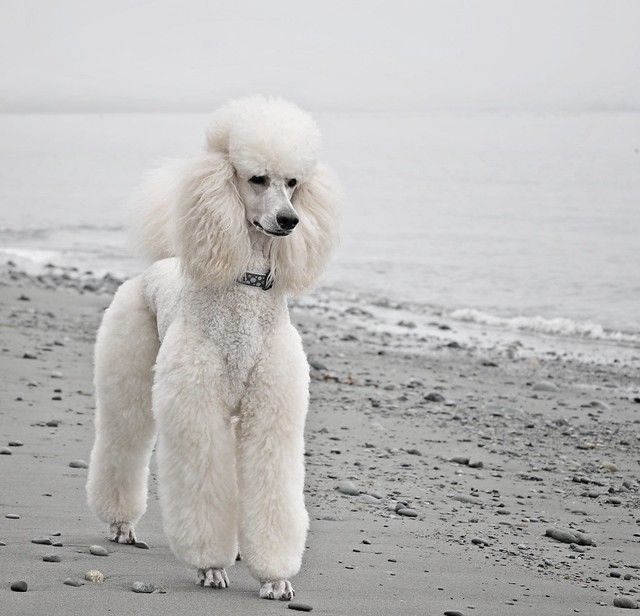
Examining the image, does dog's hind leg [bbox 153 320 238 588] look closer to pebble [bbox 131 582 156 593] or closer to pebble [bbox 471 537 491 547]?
pebble [bbox 131 582 156 593]

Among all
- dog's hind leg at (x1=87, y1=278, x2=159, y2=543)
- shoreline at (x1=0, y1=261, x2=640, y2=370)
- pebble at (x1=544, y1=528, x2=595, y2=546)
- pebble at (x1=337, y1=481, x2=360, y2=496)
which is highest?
dog's hind leg at (x1=87, y1=278, x2=159, y2=543)

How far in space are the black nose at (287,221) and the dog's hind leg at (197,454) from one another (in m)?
0.54

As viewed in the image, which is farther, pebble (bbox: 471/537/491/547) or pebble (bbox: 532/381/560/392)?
pebble (bbox: 532/381/560/392)

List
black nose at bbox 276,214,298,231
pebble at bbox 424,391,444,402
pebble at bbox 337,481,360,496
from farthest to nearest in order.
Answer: pebble at bbox 424,391,444,402
pebble at bbox 337,481,360,496
black nose at bbox 276,214,298,231

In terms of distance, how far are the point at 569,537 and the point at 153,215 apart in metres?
2.59

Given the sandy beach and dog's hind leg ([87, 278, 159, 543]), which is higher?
dog's hind leg ([87, 278, 159, 543])

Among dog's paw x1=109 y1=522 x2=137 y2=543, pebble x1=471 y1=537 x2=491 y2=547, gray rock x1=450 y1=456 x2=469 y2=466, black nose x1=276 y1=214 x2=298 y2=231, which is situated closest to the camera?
black nose x1=276 y1=214 x2=298 y2=231

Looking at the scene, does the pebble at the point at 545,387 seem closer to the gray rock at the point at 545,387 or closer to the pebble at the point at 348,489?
the gray rock at the point at 545,387

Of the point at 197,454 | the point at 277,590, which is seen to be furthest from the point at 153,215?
the point at 277,590

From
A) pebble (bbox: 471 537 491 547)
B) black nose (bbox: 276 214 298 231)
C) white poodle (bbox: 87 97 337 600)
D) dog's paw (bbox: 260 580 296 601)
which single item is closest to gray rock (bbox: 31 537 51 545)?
white poodle (bbox: 87 97 337 600)

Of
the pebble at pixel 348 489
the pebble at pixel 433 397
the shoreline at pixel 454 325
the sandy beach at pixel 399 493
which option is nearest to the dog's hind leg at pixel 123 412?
the sandy beach at pixel 399 493

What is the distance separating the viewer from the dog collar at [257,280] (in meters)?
4.40

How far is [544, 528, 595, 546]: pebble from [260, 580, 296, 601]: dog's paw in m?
1.84

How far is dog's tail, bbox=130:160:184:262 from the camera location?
199 inches
